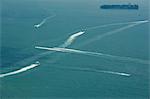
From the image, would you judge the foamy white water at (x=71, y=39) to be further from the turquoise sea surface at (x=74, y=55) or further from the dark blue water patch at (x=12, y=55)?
the dark blue water patch at (x=12, y=55)

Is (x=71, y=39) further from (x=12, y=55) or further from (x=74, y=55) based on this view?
(x=12, y=55)

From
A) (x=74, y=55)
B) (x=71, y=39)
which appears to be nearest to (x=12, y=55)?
(x=74, y=55)

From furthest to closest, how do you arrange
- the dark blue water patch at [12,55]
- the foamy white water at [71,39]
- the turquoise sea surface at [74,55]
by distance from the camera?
the foamy white water at [71,39] < the dark blue water patch at [12,55] < the turquoise sea surface at [74,55]

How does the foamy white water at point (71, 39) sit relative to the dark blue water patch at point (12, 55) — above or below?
below

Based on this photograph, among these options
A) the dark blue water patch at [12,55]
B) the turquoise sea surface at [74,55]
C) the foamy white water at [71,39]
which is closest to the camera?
the turquoise sea surface at [74,55]

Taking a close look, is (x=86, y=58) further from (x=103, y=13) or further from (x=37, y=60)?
(x=103, y=13)

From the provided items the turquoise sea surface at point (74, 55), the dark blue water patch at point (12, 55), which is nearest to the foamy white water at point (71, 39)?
the turquoise sea surface at point (74, 55)

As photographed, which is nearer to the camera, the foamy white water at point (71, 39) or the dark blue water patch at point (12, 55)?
the dark blue water patch at point (12, 55)

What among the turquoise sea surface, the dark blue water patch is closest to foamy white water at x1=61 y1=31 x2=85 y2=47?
the turquoise sea surface

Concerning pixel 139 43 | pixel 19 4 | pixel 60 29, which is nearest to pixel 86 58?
pixel 139 43
